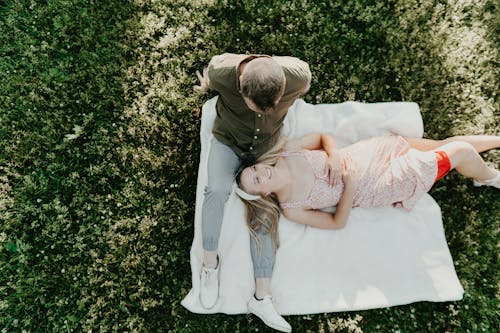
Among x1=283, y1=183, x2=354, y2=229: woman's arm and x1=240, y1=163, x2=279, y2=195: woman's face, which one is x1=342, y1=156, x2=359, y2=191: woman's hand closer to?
x1=283, y1=183, x2=354, y2=229: woman's arm

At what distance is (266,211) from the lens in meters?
4.49

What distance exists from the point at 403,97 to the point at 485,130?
1.11 meters

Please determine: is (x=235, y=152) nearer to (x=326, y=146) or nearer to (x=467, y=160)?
(x=326, y=146)

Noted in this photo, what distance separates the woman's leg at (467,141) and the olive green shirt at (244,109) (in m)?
1.72

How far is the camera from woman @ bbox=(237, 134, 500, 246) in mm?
4468

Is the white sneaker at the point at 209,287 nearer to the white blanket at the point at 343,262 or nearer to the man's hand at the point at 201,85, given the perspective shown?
the white blanket at the point at 343,262

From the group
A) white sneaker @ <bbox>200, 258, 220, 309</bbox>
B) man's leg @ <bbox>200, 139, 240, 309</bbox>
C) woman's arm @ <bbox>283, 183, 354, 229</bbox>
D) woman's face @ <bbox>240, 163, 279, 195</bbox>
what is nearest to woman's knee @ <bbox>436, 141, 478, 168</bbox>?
woman's arm @ <bbox>283, 183, 354, 229</bbox>

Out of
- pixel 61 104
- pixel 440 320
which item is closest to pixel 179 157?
pixel 61 104

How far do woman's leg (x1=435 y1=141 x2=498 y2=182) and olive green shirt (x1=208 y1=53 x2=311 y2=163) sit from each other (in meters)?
1.91

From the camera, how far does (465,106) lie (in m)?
5.30

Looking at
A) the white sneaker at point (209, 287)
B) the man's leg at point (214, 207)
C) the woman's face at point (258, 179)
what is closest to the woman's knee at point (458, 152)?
the woman's face at point (258, 179)

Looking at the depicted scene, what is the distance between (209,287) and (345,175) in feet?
6.36

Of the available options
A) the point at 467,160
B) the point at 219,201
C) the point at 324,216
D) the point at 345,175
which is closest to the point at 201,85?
the point at 219,201

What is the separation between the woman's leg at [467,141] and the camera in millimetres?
4840
